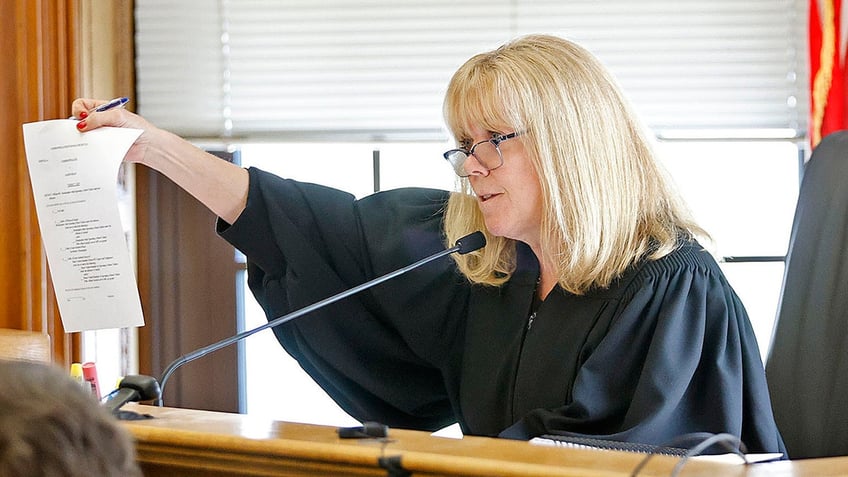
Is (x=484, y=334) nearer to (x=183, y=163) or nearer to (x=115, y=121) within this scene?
(x=183, y=163)

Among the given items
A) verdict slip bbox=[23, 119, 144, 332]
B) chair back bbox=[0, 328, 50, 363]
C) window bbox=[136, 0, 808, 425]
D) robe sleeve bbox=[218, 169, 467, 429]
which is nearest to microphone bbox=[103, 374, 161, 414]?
verdict slip bbox=[23, 119, 144, 332]

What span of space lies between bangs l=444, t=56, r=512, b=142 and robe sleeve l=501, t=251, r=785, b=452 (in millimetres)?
367

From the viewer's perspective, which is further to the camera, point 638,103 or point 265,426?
point 638,103

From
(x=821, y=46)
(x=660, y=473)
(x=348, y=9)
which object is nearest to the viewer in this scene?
(x=660, y=473)

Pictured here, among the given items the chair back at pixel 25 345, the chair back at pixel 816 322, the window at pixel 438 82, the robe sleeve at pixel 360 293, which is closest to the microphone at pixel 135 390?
the robe sleeve at pixel 360 293

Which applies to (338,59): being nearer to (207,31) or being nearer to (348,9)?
(348,9)

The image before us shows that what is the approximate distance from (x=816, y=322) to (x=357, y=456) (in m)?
1.02

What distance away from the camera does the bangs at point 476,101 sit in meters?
1.83

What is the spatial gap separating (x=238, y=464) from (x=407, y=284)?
97 centimetres

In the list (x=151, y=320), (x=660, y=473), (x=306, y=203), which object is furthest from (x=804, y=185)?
(x=151, y=320)

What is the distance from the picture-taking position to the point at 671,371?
5.33 ft

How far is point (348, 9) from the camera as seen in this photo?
2.43 m

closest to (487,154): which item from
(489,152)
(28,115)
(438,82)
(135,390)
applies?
(489,152)

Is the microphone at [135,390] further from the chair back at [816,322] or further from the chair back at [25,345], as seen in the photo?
the chair back at [816,322]
